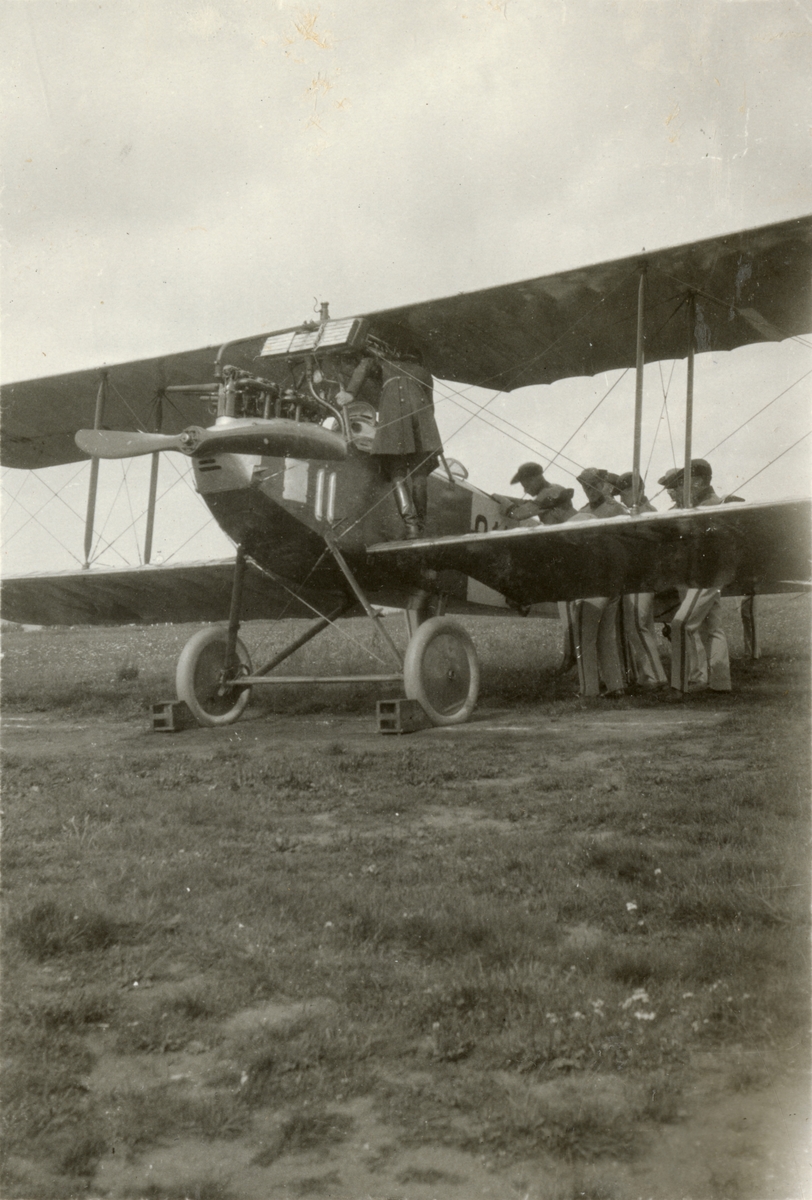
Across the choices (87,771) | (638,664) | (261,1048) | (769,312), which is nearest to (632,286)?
(769,312)

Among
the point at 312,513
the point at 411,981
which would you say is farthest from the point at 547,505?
the point at 411,981

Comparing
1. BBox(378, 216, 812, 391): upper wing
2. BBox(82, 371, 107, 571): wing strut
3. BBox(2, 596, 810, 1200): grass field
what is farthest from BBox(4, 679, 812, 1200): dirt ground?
BBox(82, 371, 107, 571): wing strut

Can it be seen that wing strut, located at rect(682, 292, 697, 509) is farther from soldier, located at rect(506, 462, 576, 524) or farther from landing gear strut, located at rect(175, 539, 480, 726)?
soldier, located at rect(506, 462, 576, 524)

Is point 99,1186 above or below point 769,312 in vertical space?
below

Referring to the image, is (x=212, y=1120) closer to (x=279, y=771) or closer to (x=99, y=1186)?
(x=99, y=1186)

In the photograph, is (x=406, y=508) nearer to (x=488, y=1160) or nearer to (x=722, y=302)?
(x=722, y=302)

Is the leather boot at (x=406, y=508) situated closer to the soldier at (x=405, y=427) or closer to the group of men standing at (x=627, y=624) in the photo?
the soldier at (x=405, y=427)
